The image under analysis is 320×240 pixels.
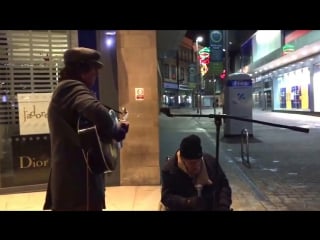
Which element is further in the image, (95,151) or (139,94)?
(139,94)

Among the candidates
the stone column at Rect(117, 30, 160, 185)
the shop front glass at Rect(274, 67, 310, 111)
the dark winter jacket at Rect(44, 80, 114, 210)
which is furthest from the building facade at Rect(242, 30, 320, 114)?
the dark winter jacket at Rect(44, 80, 114, 210)

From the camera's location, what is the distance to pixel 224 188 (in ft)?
10.4

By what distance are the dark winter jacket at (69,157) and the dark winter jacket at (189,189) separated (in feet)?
2.31

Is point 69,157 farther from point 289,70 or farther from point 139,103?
point 289,70

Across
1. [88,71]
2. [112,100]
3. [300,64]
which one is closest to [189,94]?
[300,64]

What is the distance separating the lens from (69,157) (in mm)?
2531

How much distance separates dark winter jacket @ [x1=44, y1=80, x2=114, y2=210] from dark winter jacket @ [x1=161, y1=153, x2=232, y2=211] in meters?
0.70

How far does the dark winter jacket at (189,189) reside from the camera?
10.1ft

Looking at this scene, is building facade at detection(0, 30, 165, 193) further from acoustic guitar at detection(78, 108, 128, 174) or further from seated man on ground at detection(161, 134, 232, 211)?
acoustic guitar at detection(78, 108, 128, 174)

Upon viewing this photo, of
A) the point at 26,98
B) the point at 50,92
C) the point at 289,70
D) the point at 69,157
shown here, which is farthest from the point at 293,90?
the point at 69,157

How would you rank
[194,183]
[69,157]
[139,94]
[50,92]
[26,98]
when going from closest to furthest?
[69,157], [194,183], [26,98], [50,92], [139,94]

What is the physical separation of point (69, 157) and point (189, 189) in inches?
39.7
